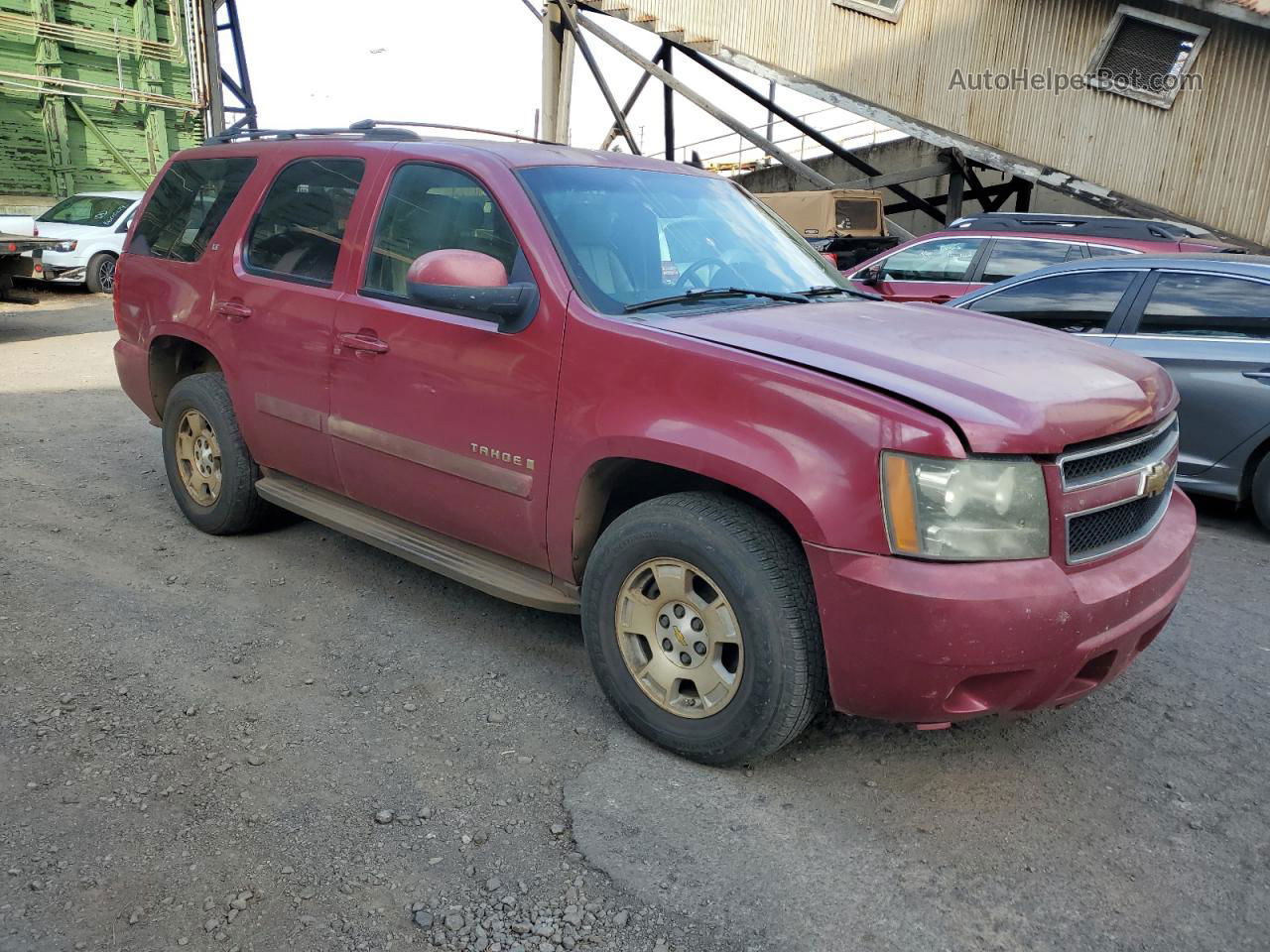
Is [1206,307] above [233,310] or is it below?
above

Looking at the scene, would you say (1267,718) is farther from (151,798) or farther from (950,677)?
(151,798)

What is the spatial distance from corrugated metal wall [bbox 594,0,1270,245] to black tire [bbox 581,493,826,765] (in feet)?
47.4

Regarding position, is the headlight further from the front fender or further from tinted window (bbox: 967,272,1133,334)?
tinted window (bbox: 967,272,1133,334)

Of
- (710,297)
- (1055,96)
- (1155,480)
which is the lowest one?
(1155,480)

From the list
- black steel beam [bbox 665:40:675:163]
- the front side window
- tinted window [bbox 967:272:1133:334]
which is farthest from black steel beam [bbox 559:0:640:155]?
the front side window

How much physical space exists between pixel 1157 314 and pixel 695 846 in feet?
16.3

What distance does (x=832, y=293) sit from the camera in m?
3.96

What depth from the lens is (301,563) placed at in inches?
189

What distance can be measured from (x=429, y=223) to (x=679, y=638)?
1889mm

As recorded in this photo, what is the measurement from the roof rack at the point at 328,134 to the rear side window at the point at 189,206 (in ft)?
0.55

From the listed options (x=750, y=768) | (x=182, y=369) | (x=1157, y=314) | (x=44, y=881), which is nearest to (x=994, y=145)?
(x=1157, y=314)

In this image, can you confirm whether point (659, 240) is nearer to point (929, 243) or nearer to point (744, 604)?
point (744, 604)

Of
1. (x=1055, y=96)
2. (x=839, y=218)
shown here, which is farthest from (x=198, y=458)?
(x=1055, y=96)

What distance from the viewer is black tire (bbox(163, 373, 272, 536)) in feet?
15.7
